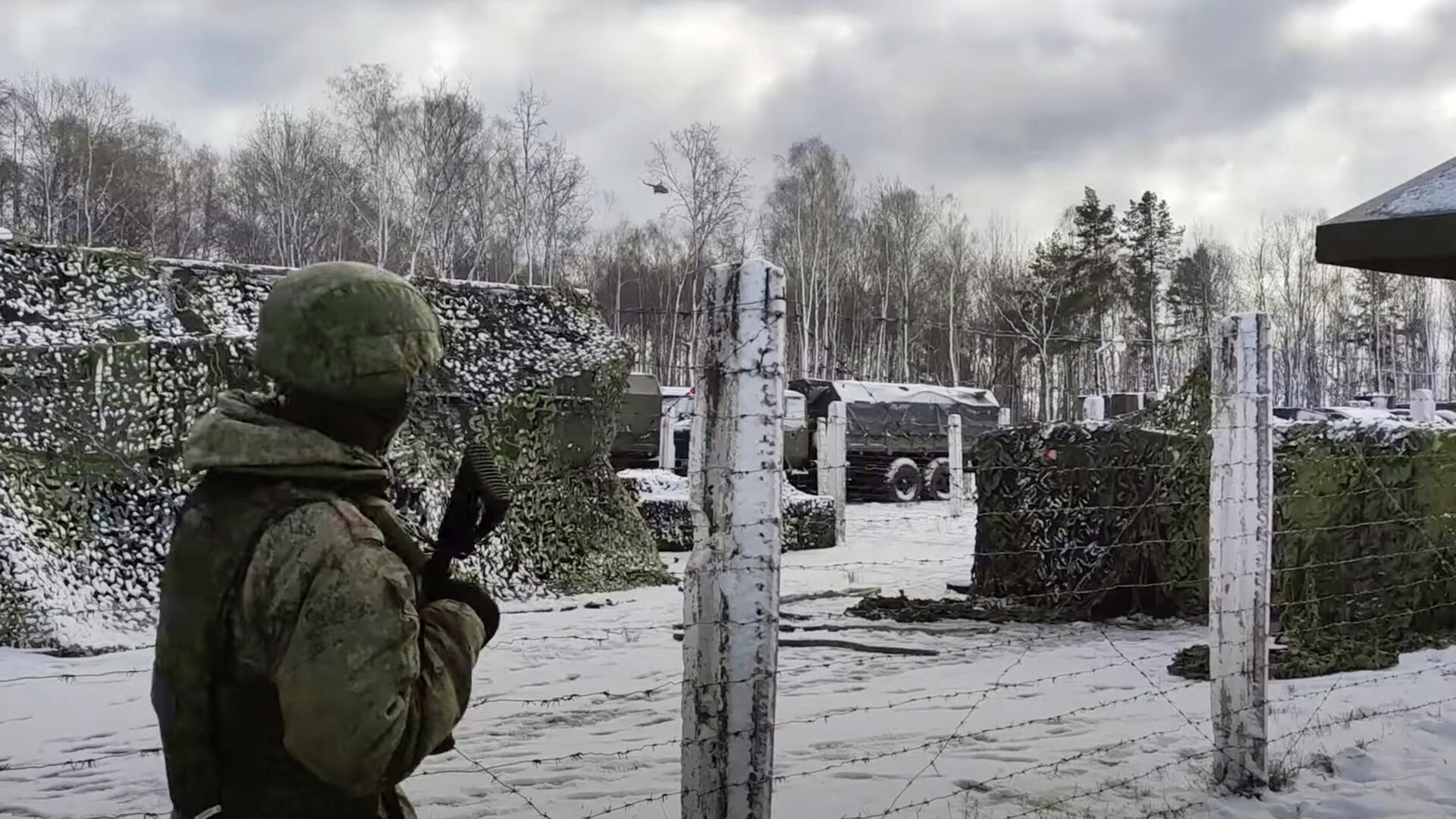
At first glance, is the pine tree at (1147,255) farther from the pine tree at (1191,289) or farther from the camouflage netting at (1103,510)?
the camouflage netting at (1103,510)

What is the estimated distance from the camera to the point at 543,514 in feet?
30.7

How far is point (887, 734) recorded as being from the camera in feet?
16.5

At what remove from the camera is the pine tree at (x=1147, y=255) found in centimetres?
4362

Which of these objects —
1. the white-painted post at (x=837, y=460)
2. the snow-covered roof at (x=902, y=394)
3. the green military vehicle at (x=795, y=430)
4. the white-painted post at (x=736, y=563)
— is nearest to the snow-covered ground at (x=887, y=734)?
the white-painted post at (x=736, y=563)

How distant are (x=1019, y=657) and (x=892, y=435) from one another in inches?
601

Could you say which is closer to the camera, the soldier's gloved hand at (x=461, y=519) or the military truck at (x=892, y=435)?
the soldier's gloved hand at (x=461, y=519)

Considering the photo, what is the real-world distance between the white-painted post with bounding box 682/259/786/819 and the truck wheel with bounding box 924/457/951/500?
1906 cm

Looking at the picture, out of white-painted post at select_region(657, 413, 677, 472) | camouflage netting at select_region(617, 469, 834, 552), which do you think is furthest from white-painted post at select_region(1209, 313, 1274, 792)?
white-painted post at select_region(657, 413, 677, 472)

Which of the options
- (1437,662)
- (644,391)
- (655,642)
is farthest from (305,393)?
(644,391)

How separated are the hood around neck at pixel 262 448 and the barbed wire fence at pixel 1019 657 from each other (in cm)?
116

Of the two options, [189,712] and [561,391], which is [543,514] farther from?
[189,712]

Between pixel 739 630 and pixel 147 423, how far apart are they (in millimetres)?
6464

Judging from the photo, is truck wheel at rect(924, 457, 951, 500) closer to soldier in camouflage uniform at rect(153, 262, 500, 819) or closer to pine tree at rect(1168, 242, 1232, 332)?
soldier in camouflage uniform at rect(153, 262, 500, 819)

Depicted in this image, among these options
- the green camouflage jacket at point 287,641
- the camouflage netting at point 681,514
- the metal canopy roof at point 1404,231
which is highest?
the metal canopy roof at point 1404,231
